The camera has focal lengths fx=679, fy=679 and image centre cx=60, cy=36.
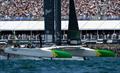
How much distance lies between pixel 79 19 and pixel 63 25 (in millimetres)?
2663

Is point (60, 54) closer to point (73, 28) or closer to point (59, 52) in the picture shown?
point (59, 52)

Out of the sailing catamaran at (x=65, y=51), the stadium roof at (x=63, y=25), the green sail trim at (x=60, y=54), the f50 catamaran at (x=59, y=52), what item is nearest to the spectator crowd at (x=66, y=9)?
the stadium roof at (x=63, y=25)

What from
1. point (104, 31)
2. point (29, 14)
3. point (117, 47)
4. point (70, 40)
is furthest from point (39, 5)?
point (70, 40)

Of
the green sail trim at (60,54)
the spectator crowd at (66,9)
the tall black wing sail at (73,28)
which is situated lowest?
the green sail trim at (60,54)

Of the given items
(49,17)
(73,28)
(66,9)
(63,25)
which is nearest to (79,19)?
(63,25)

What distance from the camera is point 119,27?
98875 millimetres

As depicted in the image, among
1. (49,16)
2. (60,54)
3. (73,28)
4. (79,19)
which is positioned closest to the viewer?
(60,54)

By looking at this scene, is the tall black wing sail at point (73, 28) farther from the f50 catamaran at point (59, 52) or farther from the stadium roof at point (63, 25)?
the stadium roof at point (63, 25)

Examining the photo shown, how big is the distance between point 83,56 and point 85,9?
29486 mm

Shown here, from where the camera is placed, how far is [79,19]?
335 ft

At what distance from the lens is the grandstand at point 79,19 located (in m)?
99.2

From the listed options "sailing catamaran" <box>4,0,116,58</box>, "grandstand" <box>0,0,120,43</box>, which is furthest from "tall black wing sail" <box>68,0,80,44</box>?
"grandstand" <box>0,0,120,43</box>

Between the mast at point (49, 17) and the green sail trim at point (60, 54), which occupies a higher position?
the mast at point (49, 17)

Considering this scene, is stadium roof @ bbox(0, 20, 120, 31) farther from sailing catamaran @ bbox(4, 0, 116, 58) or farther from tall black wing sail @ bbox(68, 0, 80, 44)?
sailing catamaran @ bbox(4, 0, 116, 58)
